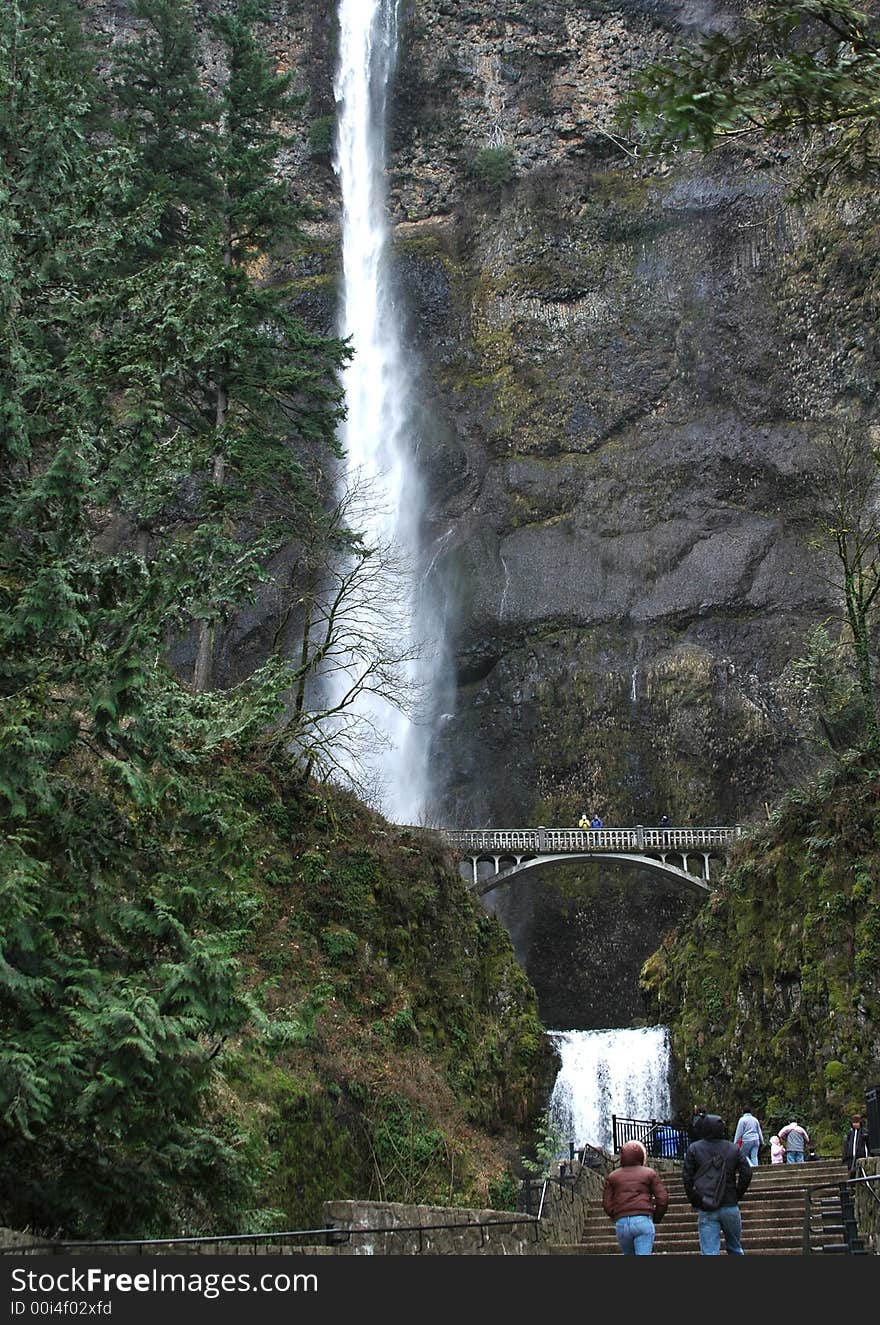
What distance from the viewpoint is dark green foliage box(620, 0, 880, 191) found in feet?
30.2

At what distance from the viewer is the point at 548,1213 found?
524 inches

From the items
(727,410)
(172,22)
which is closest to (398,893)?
(172,22)

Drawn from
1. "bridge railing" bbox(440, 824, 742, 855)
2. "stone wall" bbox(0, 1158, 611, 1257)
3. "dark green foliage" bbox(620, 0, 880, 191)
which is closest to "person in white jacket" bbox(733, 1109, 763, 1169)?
"stone wall" bbox(0, 1158, 611, 1257)

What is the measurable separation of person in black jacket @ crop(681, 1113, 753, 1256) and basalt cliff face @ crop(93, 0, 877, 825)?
30224 mm

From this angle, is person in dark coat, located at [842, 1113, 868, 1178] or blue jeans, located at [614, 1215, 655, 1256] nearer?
blue jeans, located at [614, 1215, 655, 1256]

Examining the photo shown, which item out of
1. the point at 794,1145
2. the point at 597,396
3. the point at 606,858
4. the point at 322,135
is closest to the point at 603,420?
the point at 597,396

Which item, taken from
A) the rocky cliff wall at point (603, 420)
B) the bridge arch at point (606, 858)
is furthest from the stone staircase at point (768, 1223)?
the rocky cliff wall at point (603, 420)

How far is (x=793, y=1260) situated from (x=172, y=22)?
104ft

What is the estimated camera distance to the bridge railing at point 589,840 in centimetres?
3712

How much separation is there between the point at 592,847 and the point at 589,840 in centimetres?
25

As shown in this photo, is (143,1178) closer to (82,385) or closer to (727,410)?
(82,385)

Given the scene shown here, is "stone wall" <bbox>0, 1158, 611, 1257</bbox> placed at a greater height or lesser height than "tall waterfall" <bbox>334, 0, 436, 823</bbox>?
lesser

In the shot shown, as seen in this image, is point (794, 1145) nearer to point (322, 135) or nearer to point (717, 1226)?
point (717, 1226)

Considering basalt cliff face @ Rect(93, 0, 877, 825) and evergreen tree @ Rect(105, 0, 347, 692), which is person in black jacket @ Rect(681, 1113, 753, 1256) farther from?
basalt cliff face @ Rect(93, 0, 877, 825)
